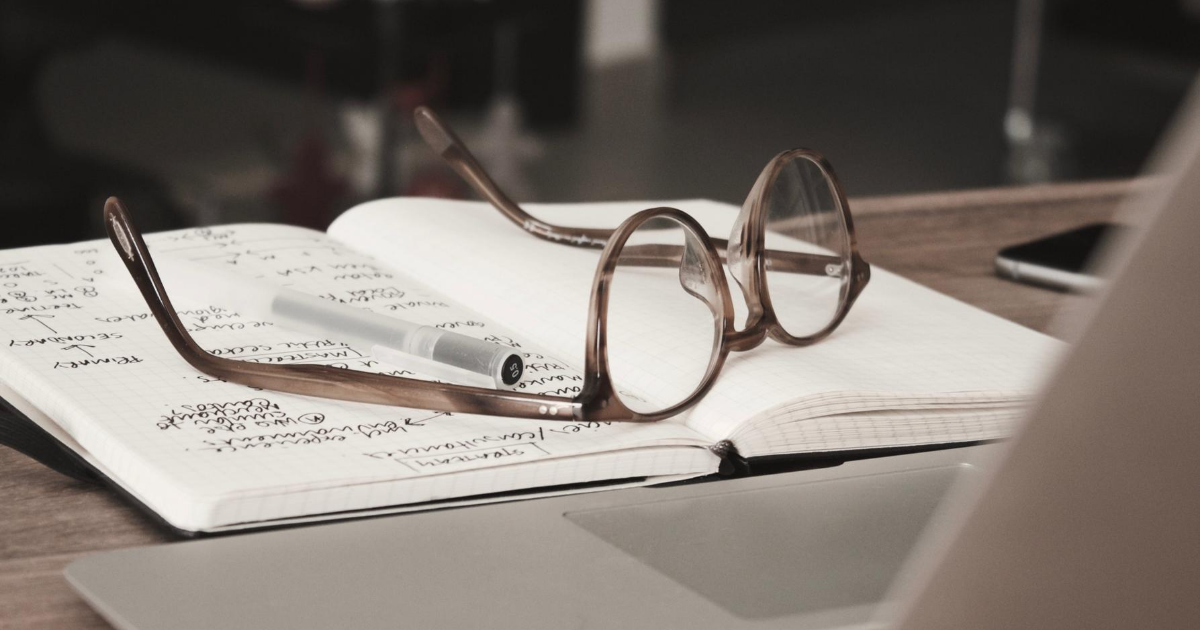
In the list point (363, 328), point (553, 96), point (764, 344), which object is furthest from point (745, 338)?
point (553, 96)

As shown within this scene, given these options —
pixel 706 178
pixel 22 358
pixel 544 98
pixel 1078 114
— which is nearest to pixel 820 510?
pixel 22 358

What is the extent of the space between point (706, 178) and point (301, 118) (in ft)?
3.09

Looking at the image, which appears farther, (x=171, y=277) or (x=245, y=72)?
(x=245, y=72)

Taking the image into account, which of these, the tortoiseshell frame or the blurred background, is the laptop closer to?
the tortoiseshell frame

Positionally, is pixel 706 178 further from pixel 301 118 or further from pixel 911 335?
pixel 911 335

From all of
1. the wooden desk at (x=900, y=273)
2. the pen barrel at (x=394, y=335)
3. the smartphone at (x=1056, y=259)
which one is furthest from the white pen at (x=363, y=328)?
the smartphone at (x=1056, y=259)

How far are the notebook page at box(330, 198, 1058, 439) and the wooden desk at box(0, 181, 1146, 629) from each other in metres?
0.07

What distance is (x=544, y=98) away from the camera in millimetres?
3533

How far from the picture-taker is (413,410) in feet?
1.28

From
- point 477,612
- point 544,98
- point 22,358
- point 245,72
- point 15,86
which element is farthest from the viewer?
point 544,98

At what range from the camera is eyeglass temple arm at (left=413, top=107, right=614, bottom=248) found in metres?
0.59

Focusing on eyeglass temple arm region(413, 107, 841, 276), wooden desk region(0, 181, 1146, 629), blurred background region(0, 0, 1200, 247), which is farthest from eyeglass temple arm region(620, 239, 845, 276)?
blurred background region(0, 0, 1200, 247)

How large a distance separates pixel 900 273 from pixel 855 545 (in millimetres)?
338

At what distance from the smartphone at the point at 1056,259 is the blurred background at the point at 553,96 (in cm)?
Answer: 139
